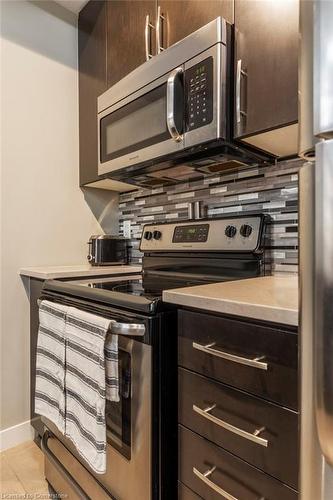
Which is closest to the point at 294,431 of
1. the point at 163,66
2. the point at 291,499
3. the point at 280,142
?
the point at 291,499

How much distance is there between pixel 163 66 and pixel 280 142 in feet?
1.83

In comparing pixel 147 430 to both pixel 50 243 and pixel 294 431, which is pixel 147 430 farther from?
pixel 50 243

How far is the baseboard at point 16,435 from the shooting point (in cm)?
→ 172

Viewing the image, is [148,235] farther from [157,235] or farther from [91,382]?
[91,382]

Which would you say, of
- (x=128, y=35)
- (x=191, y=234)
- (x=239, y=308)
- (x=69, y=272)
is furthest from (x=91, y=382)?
(x=128, y=35)

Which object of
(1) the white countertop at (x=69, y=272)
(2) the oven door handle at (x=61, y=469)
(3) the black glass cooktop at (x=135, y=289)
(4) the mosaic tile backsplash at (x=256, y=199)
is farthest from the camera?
(1) the white countertop at (x=69, y=272)

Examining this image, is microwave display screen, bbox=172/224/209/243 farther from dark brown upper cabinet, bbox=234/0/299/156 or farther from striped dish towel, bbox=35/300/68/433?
striped dish towel, bbox=35/300/68/433

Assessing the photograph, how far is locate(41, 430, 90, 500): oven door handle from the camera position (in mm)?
1183

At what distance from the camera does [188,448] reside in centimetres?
87

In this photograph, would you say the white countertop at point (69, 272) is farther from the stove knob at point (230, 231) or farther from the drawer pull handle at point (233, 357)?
the drawer pull handle at point (233, 357)

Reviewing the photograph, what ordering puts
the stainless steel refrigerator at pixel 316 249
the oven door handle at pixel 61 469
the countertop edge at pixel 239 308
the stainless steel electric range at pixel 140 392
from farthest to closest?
the oven door handle at pixel 61 469, the stainless steel electric range at pixel 140 392, the countertop edge at pixel 239 308, the stainless steel refrigerator at pixel 316 249

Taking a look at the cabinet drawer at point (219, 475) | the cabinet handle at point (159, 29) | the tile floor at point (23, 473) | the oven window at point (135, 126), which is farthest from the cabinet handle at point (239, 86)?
the tile floor at point (23, 473)

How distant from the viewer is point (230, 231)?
139cm

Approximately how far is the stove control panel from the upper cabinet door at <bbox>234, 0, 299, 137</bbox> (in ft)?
1.23
